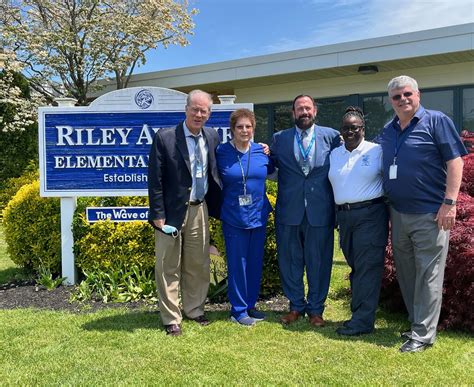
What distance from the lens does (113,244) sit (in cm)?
534

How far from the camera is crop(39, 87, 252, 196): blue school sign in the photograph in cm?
537

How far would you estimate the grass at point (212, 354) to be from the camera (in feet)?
10.7

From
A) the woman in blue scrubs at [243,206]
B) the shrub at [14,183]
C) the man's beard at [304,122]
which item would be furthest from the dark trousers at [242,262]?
the shrub at [14,183]

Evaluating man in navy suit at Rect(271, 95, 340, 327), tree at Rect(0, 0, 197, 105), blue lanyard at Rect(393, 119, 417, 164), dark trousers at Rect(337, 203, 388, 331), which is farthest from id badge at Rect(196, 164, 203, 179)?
tree at Rect(0, 0, 197, 105)

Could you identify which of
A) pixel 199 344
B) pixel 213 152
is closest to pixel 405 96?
pixel 213 152

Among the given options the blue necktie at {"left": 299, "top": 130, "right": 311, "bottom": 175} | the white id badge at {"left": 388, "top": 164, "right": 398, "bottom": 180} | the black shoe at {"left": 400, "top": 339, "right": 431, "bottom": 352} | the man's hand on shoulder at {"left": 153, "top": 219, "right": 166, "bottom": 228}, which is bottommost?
the black shoe at {"left": 400, "top": 339, "right": 431, "bottom": 352}

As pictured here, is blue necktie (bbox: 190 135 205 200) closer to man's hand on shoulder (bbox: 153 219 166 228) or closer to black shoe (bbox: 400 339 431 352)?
man's hand on shoulder (bbox: 153 219 166 228)

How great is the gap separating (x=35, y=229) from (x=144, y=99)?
1955mm

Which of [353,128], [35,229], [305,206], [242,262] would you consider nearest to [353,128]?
[353,128]

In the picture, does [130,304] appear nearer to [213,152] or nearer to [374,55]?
[213,152]

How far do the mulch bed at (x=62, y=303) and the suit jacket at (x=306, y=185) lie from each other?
3.73ft

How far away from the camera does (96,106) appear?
5375 mm

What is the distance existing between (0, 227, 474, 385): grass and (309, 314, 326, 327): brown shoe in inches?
2.2

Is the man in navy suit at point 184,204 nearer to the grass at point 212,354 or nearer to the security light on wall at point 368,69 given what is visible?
the grass at point 212,354
